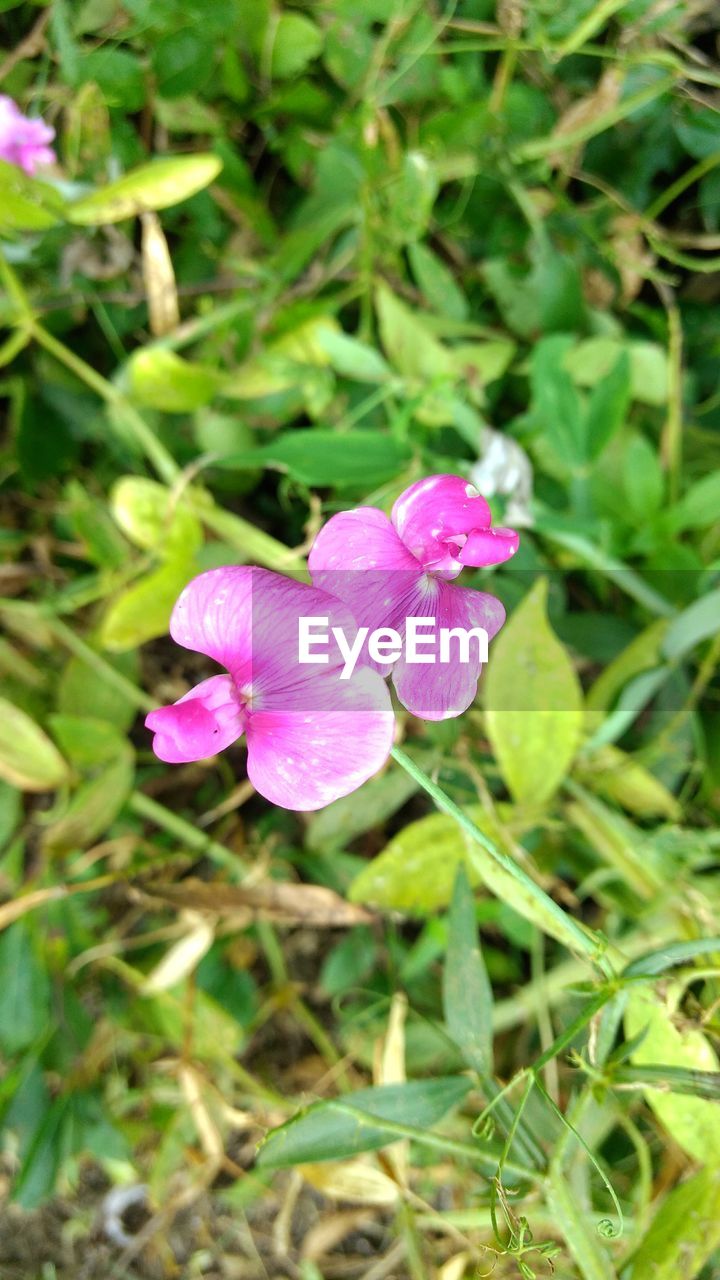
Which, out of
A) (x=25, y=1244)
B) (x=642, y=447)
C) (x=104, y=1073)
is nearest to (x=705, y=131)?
(x=642, y=447)

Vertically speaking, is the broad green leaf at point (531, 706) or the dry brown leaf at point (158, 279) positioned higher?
the dry brown leaf at point (158, 279)

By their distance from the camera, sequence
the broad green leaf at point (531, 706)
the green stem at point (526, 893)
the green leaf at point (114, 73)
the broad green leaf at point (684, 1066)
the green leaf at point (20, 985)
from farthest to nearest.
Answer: the green leaf at point (20, 985) → the green leaf at point (114, 73) → the broad green leaf at point (531, 706) → the broad green leaf at point (684, 1066) → the green stem at point (526, 893)

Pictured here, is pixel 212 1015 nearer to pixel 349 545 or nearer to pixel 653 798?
pixel 653 798

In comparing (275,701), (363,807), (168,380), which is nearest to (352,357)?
(168,380)

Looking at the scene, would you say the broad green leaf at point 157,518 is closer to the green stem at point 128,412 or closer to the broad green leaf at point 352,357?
the green stem at point 128,412

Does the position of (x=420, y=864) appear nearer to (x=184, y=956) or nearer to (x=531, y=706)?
(x=531, y=706)

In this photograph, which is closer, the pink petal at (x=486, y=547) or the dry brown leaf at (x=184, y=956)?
the pink petal at (x=486, y=547)

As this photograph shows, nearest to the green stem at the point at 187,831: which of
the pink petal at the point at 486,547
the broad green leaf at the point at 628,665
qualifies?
the broad green leaf at the point at 628,665
